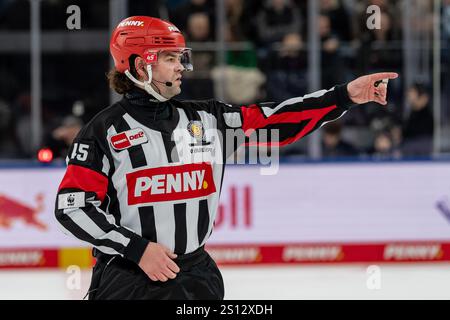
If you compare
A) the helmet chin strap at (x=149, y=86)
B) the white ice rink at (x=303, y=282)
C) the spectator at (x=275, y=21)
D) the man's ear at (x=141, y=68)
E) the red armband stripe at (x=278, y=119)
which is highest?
the spectator at (x=275, y=21)

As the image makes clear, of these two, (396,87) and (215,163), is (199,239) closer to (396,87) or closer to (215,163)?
(215,163)

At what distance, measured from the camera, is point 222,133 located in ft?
9.71

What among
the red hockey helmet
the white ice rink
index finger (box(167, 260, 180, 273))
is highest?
the red hockey helmet

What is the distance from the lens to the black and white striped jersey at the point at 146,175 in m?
2.69

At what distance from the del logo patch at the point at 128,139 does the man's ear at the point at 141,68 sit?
0.58 feet

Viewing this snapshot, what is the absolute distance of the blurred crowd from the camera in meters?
6.74

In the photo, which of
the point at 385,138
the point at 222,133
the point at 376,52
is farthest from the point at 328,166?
the point at 222,133

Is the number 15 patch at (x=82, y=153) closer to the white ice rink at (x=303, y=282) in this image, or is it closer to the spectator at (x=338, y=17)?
the white ice rink at (x=303, y=282)

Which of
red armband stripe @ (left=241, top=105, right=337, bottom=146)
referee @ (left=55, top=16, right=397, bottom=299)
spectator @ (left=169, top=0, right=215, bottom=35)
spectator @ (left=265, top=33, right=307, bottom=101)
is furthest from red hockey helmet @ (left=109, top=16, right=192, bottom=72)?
spectator @ (left=169, top=0, right=215, bottom=35)

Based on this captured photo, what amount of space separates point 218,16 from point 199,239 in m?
4.26

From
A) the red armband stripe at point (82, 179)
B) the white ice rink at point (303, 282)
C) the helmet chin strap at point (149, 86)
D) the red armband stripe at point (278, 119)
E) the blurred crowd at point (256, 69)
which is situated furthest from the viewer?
the blurred crowd at point (256, 69)

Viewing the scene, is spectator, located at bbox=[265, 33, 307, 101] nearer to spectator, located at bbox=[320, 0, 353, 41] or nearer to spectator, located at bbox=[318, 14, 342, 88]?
spectator, located at bbox=[318, 14, 342, 88]

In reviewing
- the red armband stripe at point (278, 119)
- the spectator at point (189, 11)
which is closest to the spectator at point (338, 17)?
the spectator at point (189, 11)

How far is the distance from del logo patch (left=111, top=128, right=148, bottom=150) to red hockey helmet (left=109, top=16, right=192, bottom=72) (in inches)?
8.7
